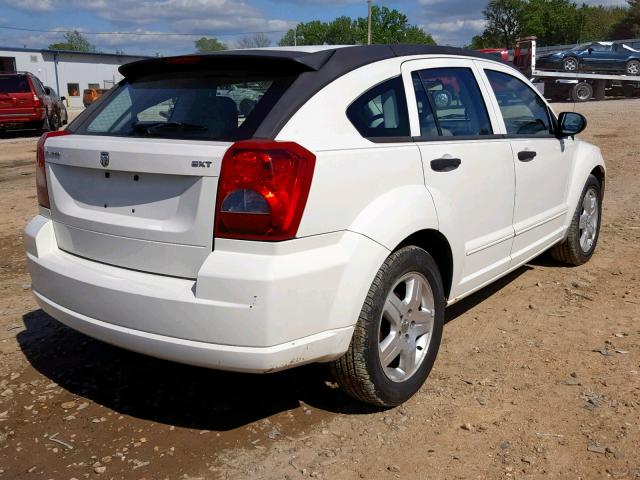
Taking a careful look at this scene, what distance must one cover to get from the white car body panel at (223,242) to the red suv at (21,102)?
17.4 m

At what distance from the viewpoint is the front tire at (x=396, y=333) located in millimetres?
2979

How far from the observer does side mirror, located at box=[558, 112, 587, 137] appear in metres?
4.88

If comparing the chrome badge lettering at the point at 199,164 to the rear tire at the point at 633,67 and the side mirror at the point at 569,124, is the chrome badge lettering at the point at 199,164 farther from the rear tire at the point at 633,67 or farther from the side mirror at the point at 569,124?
the rear tire at the point at 633,67

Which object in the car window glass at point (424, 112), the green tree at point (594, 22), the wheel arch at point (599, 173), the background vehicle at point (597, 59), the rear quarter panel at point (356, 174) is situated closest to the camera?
the rear quarter panel at point (356, 174)

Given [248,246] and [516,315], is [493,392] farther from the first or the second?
[248,246]

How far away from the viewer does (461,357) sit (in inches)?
154

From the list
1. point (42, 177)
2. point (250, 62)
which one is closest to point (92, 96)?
point (42, 177)

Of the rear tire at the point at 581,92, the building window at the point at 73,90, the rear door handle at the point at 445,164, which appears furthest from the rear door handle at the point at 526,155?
the building window at the point at 73,90

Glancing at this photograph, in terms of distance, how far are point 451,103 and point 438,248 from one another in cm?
87

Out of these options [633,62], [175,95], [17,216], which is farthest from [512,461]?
[633,62]

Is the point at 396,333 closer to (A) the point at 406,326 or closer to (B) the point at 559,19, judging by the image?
(A) the point at 406,326

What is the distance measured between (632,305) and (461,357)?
162 cm

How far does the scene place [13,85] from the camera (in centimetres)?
1908

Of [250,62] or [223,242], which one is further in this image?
[250,62]
